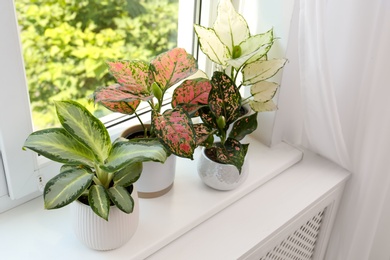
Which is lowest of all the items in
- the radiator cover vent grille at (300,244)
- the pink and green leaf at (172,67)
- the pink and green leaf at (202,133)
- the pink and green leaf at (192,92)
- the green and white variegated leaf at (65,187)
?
the radiator cover vent grille at (300,244)

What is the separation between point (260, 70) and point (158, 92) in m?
0.25

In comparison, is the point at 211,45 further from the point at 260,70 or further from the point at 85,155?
the point at 85,155

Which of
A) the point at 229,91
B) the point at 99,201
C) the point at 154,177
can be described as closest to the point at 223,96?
the point at 229,91

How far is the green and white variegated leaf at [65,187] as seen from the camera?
0.76m

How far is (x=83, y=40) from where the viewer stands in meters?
1.33

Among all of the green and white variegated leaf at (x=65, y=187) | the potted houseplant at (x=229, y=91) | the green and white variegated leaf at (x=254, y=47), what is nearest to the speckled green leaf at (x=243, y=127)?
the potted houseplant at (x=229, y=91)

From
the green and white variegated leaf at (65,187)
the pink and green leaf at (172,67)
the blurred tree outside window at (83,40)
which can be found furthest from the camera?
the blurred tree outside window at (83,40)

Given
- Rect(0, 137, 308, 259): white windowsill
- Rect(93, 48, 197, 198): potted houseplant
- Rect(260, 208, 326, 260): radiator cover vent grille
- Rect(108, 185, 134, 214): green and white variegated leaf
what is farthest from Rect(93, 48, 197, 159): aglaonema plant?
Rect(260, 208, 326, 260): radiator cover vent grille

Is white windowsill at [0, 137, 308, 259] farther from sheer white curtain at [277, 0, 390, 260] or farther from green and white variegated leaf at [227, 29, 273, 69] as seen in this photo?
green and white variegated leaf at [227, 29, 273, 69]

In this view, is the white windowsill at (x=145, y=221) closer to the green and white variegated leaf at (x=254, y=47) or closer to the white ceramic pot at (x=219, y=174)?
the white ceramic pot at (x=219, y=174)

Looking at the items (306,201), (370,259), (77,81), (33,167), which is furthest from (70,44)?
(370,259)

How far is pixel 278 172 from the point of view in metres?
1.16

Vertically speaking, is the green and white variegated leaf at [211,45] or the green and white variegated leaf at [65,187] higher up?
the green and white variegated leaf at [211,45]

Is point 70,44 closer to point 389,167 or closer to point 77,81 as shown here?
point 77,81
